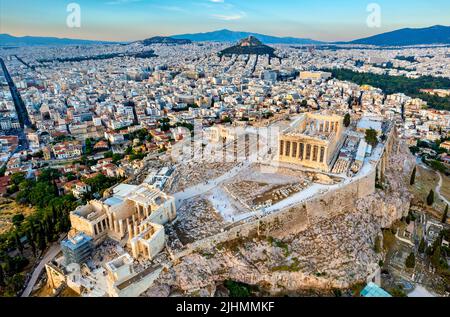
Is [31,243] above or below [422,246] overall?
above

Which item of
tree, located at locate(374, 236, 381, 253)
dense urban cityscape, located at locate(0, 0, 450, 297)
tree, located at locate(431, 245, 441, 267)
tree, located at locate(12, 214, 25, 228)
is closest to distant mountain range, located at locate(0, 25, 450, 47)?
dense urban cityscape, located at locate(0, 0, 450, 297)

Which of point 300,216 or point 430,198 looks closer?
point 300,216

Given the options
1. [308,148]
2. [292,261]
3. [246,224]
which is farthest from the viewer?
[308,148]

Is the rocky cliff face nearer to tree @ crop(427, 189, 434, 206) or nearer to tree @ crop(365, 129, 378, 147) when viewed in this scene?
tree @ crop(427, 189, 434, 206)

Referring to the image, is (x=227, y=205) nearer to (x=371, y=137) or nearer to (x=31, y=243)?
(x=31, y=243)

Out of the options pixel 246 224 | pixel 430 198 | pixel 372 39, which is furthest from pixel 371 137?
pixel 372 39

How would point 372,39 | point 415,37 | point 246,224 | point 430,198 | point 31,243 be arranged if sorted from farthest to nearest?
point 372,39 → point 415,37 → point 430,198 → point 31,243 → point 246,224

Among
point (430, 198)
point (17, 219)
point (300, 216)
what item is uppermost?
point (300, 216)
